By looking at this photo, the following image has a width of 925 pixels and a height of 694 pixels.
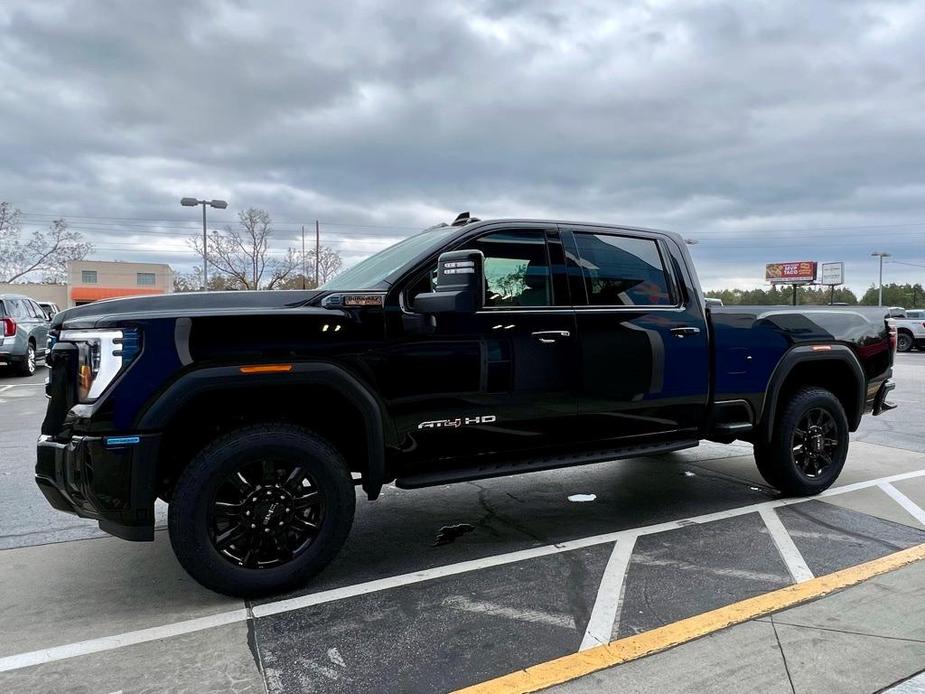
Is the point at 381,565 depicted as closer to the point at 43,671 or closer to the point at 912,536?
the point at 43,671

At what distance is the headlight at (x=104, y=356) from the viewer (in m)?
3.09

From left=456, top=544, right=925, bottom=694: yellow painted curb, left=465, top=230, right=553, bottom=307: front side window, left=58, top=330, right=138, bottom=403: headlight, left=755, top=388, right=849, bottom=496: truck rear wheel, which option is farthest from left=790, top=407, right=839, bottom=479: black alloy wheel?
left=58, top=330, right=138, bottom=403: headlight

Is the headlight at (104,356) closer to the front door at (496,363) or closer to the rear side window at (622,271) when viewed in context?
the front door at (496,363)

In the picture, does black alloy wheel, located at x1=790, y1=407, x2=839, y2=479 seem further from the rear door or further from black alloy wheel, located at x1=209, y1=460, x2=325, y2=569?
black alloy wheel, located at x1=209, y1=460, x2=325, y2=569

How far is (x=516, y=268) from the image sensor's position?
165 inches

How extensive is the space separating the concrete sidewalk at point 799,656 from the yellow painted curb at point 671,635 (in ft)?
0.16

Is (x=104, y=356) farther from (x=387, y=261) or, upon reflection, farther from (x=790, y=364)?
(x=790, y=364)

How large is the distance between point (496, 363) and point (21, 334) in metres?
15.1

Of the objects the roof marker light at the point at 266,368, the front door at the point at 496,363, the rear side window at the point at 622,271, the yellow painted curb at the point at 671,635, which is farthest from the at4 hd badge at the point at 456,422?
the yellow painted curb at the point at 671,635

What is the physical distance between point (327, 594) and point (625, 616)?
152cm

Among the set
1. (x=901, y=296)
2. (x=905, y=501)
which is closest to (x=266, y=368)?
(x=905, y=501)

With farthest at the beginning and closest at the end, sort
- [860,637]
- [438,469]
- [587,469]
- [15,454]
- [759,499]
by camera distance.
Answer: [15,454] < [587,469] < [759,499] < [438,469] < [860,637]

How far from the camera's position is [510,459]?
4.07 m

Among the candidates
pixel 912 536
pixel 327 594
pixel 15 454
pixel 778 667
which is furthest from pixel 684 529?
pixel 15 454
